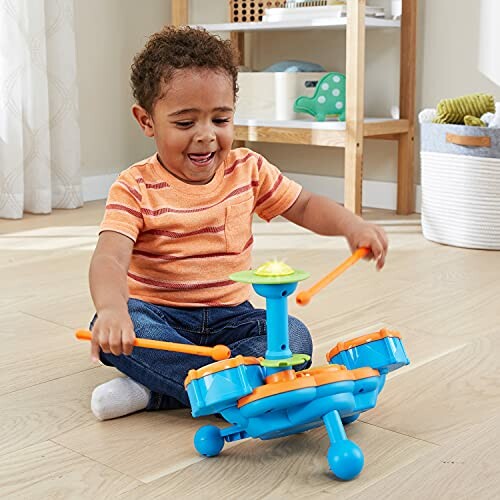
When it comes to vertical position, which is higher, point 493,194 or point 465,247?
point 493,194

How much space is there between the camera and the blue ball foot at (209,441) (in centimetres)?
Result: 95

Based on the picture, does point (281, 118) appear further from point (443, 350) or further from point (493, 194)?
point (443, 350)

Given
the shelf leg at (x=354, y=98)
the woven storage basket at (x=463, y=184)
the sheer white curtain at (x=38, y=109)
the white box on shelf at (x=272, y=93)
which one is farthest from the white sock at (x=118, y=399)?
the white box on shelf at (x=272, y=93)

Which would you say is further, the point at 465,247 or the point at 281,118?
the point at 281,118

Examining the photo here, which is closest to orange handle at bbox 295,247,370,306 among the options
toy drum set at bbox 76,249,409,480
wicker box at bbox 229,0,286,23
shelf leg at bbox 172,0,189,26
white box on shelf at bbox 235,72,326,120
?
toy drum set at bbox 76,249,409,480

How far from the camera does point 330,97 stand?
2.40 metres

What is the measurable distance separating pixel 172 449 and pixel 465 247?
123 centimetres

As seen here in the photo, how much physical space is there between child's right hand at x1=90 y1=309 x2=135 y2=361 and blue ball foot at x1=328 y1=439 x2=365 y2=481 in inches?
9.0

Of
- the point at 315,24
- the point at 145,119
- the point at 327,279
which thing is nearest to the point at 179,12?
the point at 315,24

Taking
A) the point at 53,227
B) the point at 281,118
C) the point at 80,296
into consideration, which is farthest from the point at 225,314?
the point at 281,118

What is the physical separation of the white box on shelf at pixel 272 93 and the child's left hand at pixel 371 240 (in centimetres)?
149

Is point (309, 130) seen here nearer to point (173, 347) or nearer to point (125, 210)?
point (125, 210)

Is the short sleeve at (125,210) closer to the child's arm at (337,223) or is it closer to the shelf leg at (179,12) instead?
the child's arm at (337,223)

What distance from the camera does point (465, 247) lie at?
2045 mm
